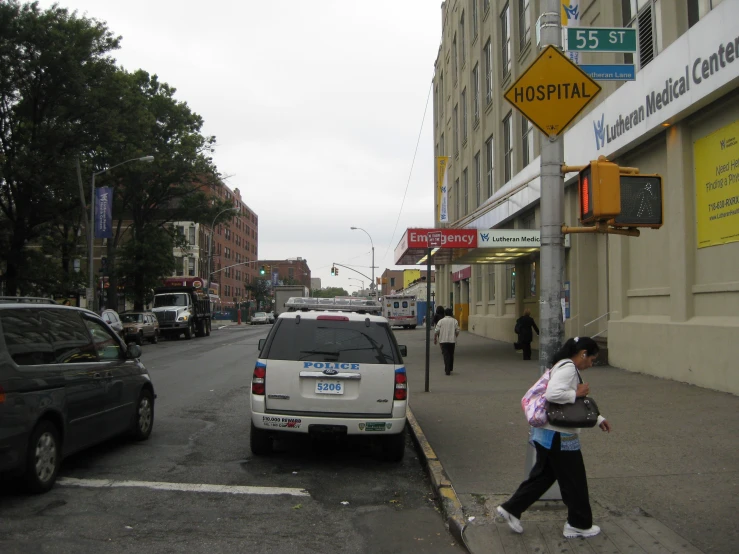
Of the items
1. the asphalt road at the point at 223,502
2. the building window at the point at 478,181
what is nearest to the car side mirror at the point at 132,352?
the asphalt road at the point at 223,502

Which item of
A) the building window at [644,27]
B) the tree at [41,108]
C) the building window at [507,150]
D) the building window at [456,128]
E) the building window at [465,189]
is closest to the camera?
the building window at [644,27]

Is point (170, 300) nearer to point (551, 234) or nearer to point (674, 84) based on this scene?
point (674, 84)

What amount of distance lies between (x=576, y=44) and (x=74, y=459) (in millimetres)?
6891

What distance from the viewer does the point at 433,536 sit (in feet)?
17.0

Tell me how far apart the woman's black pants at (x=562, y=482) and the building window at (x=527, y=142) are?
1870 cm

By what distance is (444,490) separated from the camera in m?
6.04

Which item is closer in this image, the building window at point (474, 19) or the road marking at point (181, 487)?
the road marking at point (181, 487)

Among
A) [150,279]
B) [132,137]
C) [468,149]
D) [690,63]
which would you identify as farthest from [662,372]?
[150,279]

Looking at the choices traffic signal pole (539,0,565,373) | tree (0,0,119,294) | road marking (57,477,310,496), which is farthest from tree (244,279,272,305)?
traffic signal pole (539,0,565,373)

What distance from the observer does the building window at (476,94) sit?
1248 inches

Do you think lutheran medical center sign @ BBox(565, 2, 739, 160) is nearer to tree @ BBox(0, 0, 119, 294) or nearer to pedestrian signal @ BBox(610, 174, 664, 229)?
pedestrian signal @ BBox(610, 174, 664, 229)

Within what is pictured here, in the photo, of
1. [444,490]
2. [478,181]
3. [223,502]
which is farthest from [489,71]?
[223,502]

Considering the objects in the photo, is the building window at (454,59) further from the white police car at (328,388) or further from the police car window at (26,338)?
the police car window at (26,338)

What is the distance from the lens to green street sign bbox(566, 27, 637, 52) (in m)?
6.35
